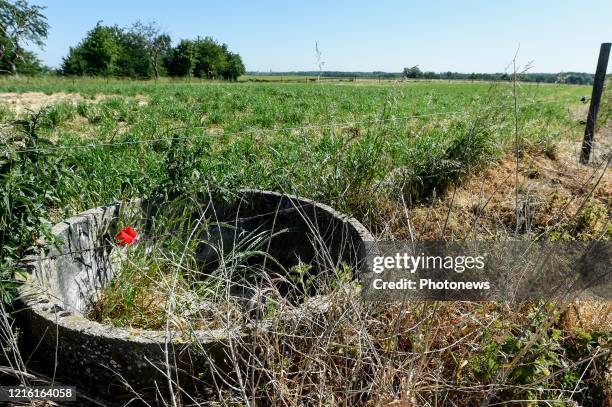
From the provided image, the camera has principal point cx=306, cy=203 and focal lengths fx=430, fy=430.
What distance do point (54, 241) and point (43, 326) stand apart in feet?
1.76

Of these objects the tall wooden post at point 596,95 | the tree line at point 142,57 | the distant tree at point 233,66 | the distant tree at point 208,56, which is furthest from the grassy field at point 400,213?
the distant tree at point 233,66

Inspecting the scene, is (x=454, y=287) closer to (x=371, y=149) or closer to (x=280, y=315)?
(x=280, y=315)

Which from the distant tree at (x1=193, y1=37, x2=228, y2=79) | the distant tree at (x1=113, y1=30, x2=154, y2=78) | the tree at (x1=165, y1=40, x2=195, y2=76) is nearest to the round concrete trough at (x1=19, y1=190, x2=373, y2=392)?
the distant tree at (x1=113, y1=30, x2=154, y2=78)

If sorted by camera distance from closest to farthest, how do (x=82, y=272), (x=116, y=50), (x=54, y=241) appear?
(x=54, y=241)
(x=82, y=272)
(x=116, y=50)

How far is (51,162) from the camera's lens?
253 cm

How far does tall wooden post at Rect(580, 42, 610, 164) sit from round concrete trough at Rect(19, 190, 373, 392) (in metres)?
4.79

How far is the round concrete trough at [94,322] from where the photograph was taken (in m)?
1.88

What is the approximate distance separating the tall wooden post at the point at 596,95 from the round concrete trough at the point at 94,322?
4.79 m

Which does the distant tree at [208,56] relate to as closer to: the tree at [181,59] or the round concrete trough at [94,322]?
the tree at [181,59]

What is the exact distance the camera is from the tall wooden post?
588cm

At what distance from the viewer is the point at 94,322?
200 cm

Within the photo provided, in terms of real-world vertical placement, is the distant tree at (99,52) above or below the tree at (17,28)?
above

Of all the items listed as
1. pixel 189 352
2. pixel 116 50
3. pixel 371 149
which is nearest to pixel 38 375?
pixel 189 352

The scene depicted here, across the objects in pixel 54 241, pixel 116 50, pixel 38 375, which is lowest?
pixel 38 375
